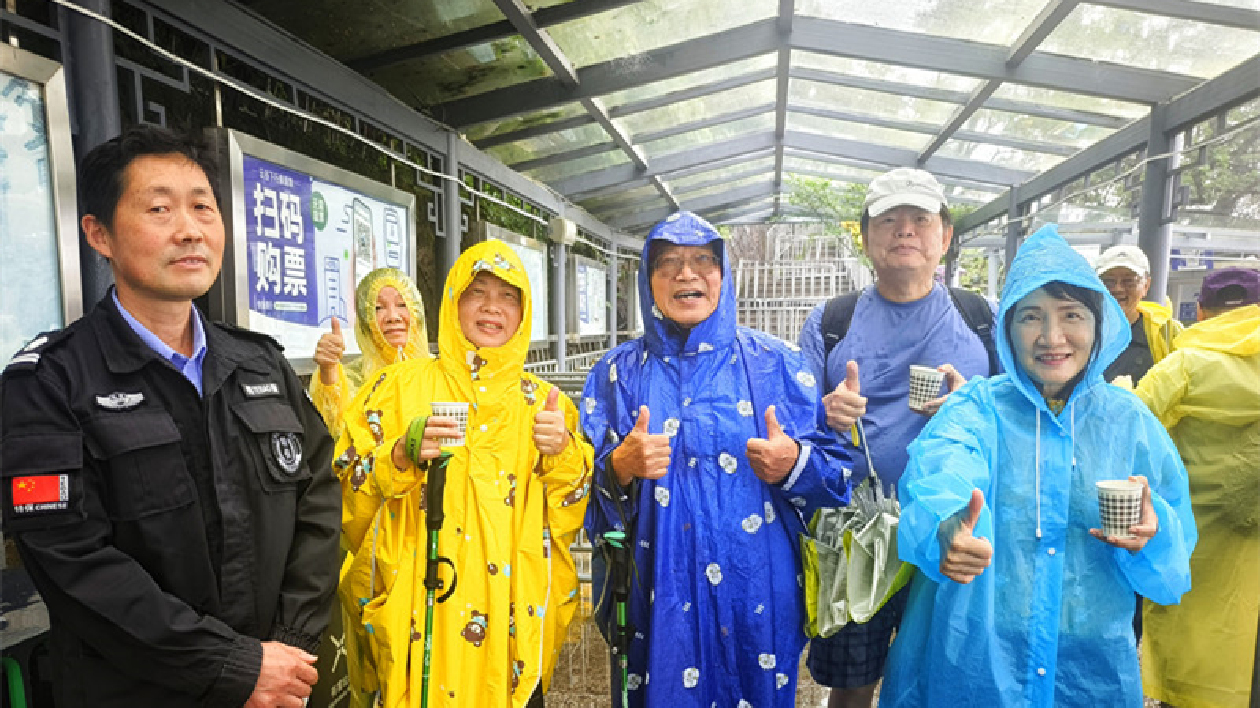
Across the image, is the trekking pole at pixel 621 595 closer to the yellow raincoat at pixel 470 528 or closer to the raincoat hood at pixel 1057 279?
the yellow raincoat at pixel 470 528

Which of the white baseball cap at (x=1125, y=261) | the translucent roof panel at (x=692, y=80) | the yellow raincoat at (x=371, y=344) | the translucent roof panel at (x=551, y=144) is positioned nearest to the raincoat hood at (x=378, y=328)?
the yellow raincoat at (x=371, y=344)

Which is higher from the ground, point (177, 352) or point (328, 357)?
point (177, 352)

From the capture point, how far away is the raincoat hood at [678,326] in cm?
201

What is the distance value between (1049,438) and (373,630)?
2.06 m

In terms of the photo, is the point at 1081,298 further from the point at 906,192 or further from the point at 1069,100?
the point at 1069,100

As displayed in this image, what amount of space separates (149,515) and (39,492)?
Answer: 0.19 metres

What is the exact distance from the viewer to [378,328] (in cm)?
310

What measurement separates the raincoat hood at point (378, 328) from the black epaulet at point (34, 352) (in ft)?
5.42

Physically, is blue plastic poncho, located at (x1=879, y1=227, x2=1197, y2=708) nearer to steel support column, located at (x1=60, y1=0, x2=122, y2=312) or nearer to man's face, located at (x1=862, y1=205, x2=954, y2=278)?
man's face, located at (x1=862, y1=205, x2=954, y2=278)

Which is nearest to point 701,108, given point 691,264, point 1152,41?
point 1152,41

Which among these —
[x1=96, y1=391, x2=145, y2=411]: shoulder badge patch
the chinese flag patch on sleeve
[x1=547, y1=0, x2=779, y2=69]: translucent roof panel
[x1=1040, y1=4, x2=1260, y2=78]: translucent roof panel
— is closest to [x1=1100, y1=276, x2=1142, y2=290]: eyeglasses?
[x1=1040, y1=4, x2=1260, y2=78]: translucent roof panel

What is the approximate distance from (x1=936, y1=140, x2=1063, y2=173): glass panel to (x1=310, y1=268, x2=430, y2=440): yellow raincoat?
657 centimetres

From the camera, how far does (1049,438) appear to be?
5.65 feet

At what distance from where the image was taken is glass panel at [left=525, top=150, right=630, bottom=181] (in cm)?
706
